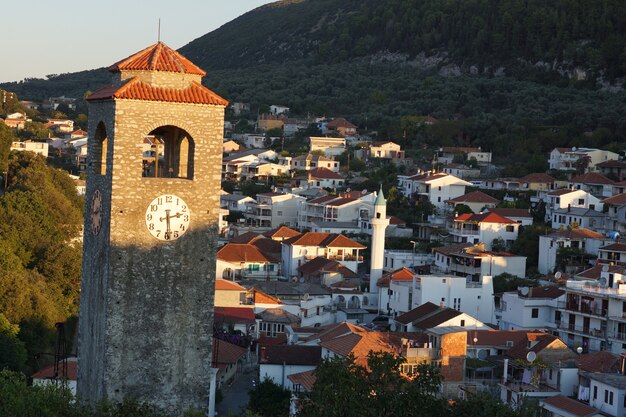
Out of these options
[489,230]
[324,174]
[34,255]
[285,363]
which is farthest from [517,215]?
[285,363]

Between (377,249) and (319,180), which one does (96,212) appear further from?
(319,180)

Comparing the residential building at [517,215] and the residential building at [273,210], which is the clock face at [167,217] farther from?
the residential building at [273,210]

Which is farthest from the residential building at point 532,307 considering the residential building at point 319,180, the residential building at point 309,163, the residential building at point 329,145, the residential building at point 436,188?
the residential building at point 329,145

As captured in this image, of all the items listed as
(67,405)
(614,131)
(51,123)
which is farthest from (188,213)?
(51,123)

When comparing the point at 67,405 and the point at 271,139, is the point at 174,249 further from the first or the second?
the point at 271,139

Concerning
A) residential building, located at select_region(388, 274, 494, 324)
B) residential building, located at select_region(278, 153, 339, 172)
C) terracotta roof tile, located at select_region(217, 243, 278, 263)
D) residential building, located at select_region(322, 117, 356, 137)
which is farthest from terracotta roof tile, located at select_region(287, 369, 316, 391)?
residential building, located at select_region(322, 117, 356, 137)

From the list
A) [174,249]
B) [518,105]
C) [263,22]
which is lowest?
[174,249]

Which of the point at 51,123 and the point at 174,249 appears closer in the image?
the point at 174,249
